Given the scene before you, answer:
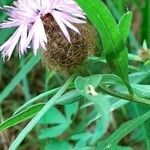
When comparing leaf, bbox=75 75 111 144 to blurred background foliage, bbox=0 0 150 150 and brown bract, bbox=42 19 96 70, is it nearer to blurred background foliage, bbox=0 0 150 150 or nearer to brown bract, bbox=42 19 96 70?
brown bract, bbox=42 19 96 70

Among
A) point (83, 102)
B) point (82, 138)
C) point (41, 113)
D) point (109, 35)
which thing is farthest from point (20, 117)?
point (83, 102)

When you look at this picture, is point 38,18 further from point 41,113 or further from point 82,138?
point 82,138

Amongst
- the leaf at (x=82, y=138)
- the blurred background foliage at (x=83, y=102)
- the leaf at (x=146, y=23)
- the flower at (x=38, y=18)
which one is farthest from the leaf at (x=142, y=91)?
the leaf at (x=146, y=23)

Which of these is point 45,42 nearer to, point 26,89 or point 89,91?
point 89,91

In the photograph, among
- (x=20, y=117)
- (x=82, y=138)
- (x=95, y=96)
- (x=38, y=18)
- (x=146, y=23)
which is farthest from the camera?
(x=146, y=23)

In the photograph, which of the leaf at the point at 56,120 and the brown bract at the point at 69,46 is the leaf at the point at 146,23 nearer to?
the leaf at the point at 56,120

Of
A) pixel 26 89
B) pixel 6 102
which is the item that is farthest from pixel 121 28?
pixel 6 102

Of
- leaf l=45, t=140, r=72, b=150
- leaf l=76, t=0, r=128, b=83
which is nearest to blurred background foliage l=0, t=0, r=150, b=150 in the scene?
leaf l=45, t=140, r=72, b=150
